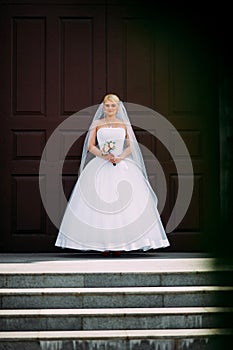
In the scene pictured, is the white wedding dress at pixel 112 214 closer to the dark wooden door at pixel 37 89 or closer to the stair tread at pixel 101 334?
the dark wooden door at pixel 37 89

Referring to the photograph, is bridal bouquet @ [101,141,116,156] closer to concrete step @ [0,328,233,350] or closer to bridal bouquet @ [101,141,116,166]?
bridal bouquet @ [101,141,116,166]

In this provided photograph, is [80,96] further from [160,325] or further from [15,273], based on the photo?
[160,325]

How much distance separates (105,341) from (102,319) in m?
0.23

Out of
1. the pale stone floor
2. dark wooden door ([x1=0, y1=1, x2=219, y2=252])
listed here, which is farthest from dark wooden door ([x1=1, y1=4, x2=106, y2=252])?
the pale stone floor

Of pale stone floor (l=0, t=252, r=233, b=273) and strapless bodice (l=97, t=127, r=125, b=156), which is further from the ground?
strapless bodice (l=97, t=127, r=125, b=156)

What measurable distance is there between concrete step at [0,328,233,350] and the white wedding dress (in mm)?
1596

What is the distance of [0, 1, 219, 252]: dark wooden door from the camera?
6062 millimetres

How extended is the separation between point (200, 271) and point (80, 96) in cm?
252

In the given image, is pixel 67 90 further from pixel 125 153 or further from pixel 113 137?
pixel 125 153

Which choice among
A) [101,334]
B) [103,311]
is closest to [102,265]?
[103,311]

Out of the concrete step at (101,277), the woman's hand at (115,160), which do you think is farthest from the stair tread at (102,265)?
the woman's hand at (115,160)

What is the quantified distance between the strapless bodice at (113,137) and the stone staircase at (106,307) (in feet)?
4.57

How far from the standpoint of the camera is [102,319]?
402cm

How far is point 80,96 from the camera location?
20.3ft
